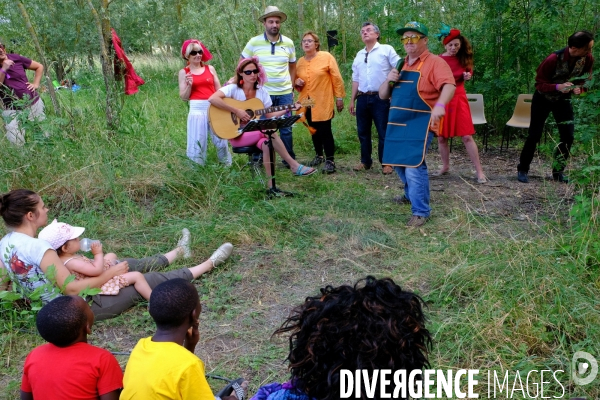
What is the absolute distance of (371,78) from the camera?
687cm

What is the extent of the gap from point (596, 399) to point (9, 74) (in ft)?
22.3

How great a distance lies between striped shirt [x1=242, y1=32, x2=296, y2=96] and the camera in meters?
6.99

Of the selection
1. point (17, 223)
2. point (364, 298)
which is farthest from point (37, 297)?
point (364, 298)

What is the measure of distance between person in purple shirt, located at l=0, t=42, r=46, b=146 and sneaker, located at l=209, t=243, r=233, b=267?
294 cm

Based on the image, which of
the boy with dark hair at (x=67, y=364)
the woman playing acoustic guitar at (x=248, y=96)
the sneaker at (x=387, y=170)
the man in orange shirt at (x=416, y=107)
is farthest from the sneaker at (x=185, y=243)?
the sneaker at (x=387, y=170)

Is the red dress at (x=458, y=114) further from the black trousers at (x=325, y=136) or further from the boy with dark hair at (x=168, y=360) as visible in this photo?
the boy with dark hair at (x=168, y=360)

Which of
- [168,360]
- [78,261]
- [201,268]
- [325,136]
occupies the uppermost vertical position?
[325,136]

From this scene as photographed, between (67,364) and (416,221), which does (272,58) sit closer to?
(416,221)

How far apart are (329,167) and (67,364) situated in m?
5.11

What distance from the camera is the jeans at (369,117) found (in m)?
6.90

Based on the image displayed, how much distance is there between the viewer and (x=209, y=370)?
3.23 meters

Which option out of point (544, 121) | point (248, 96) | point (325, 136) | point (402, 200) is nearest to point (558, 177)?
point (544, 121)

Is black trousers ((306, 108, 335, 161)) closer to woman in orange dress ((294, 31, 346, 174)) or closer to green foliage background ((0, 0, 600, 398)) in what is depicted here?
woman in orange dress ((294, 31, 346, 174))

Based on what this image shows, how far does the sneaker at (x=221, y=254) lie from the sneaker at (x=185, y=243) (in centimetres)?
27
